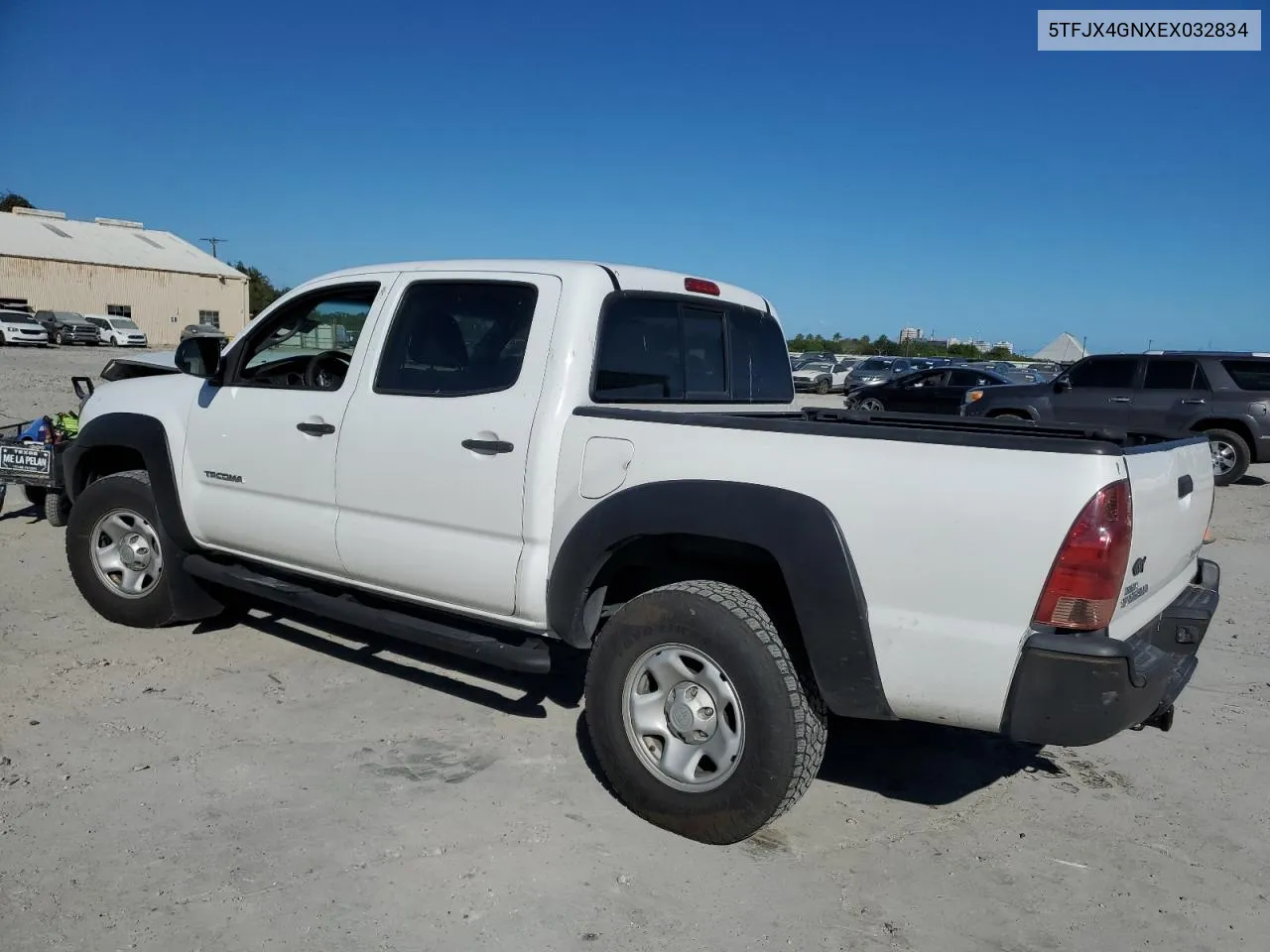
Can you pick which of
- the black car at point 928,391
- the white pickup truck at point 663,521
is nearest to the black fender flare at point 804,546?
the white pickup truck at point 663,521

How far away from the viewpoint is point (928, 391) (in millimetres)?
19453

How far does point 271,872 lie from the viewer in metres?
3.04

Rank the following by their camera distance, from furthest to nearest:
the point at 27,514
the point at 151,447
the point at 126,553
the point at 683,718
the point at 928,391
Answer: the point at 928,391, the point at 27,514, the point at 126,553, the point at 151,447, the point at 683,718

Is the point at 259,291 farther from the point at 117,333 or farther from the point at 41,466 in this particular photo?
the point at 41,466

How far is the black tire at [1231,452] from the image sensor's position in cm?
1288

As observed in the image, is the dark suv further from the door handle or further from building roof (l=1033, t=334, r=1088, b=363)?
building roof (l=1033, t=334, r=1088, b=363)

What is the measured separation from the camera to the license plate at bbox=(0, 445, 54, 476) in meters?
6.79

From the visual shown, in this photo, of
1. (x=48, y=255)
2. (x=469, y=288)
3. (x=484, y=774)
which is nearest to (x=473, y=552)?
(x=484, y=774)

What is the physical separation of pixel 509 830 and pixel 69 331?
134 feet

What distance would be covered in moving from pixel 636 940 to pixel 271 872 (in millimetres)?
1172

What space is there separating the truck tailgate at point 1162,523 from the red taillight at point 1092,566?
0.10m

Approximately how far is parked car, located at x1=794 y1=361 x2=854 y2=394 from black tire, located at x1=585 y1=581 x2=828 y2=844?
103 ft

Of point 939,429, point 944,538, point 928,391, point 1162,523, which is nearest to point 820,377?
point 928,391

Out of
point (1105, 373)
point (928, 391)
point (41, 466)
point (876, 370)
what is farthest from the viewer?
point (876, 370)
